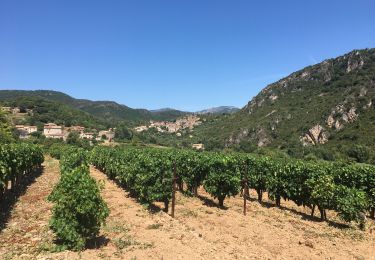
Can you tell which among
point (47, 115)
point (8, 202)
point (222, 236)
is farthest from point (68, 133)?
point (222, 236)


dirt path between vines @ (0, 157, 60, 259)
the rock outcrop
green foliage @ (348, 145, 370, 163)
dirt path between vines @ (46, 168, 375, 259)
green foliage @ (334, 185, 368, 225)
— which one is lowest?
dirt path between vines @ (0, 157, 60, 259)

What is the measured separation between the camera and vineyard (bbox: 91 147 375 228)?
18844 mm

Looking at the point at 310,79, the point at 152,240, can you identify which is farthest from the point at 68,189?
the point at 310,79

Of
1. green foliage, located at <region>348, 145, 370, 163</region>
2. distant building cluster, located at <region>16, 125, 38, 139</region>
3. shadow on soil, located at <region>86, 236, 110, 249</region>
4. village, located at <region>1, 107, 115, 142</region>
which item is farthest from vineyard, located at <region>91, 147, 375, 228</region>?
distant building cluster, located at <region>16, 125, 38, 139</region>

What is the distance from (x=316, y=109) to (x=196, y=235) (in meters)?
101

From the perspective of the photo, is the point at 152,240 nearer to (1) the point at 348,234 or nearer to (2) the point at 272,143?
(1) the point at 348,234

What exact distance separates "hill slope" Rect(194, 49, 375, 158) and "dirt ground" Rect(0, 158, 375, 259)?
218 feet

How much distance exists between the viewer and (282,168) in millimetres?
24156

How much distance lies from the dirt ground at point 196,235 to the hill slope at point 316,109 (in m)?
66.3

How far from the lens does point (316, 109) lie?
350 feet

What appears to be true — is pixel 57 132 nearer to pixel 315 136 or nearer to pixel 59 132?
pixel 59 132

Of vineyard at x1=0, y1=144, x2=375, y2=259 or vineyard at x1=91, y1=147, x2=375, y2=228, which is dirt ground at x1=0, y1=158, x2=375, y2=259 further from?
vineyard at x1=91, y1=147, x2=375, y2=228

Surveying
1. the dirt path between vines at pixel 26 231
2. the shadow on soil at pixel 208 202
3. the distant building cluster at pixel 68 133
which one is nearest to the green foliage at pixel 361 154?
the shadow on soil at pixel 208 202

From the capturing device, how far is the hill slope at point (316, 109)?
89750mm
